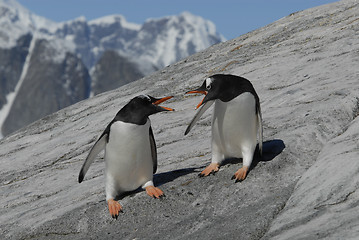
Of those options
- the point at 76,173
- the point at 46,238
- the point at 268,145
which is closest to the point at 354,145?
the point at 268,145

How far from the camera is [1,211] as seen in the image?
6.34 metres

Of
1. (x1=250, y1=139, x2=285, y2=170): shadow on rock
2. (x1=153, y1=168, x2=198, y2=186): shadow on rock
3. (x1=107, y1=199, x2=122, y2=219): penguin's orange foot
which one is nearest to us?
(x1=107, y1=199, x2=122, y2=219): penguin's orange foot

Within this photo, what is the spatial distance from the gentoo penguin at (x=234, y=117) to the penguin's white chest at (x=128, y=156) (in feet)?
2.15

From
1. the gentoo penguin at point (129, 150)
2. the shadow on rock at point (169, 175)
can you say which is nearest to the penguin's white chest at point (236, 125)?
the shadow on rock at point (169, 175)

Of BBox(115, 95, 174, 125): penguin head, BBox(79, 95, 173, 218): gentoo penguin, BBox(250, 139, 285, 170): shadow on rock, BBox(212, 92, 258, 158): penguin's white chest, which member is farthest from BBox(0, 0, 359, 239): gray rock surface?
BBox(115, 95, 174, 125): penguin head

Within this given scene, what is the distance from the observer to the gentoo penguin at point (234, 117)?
16.2 feet

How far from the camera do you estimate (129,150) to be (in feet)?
16.1

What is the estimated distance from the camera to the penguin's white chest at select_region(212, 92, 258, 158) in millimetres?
4980

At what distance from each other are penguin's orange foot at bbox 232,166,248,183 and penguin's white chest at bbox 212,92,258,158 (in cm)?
24

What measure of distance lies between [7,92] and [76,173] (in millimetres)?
171408

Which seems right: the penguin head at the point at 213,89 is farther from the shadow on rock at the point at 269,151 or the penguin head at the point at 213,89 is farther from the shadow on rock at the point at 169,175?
the shadow on rock at the point at 169,175

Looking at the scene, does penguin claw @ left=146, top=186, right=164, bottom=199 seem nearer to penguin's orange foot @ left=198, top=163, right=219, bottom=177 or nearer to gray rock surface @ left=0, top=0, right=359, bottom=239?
gray rock surface @ left=0, top=0, right=359, bottom=239

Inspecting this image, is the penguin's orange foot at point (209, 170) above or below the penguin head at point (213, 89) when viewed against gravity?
below

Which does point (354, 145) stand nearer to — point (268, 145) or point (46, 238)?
point (268, 145)
